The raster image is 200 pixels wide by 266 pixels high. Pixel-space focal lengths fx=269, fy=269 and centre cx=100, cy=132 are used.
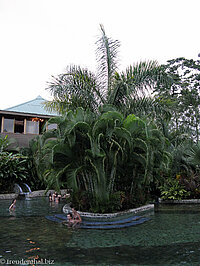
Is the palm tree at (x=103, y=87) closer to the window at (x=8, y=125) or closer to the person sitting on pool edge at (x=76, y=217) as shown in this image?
the person sitting on pool edge at (x=76, y=217)

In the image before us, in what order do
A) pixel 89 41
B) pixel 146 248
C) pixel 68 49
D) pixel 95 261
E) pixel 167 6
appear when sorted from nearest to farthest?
pixel 95 261, pixel 146 248, pixel 89 41, pixel 167 6, pixel 68 49

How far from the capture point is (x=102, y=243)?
19.6 ft

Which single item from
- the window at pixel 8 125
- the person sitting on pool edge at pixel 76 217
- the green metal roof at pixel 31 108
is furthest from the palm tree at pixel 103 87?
the green metal roof at pixel 31 108

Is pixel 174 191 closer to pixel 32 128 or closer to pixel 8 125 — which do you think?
pixel 32 128

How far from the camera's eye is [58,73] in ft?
36.9

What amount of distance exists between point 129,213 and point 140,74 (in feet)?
17.6

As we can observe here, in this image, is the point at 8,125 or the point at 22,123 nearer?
the point at 8,125

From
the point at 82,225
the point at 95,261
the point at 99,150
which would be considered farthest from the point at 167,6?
the point at 95,261

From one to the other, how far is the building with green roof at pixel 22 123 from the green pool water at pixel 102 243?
45.1 feet

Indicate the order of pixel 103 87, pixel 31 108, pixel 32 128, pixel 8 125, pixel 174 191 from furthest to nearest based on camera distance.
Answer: pixel 31 108, pixel 32 128, pixel 8 125, pixel 174 191, pixel 103 87

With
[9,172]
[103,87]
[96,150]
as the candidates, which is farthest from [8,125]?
[96,150]

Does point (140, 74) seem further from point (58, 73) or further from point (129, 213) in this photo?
point (129, 213)

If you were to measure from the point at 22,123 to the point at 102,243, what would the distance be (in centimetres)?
1906

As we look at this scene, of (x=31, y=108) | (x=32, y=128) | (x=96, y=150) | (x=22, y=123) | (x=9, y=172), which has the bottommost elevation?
(x=9, y=172)
